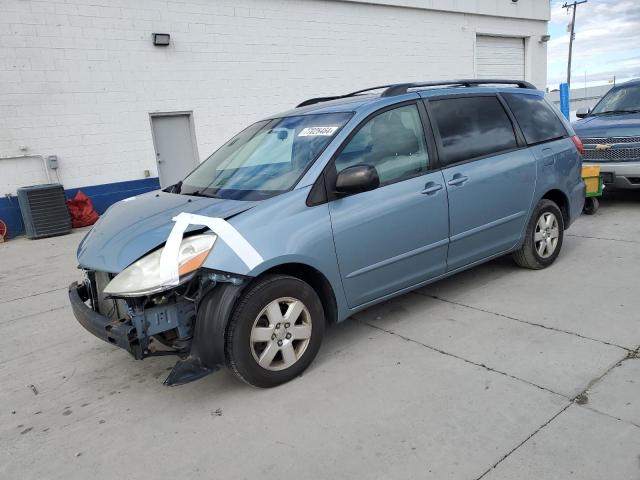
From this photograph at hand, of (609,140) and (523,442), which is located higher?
(609,140)

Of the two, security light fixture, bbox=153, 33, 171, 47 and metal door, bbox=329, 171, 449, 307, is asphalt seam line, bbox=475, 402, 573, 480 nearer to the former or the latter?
metal door, bbox=329, 171, 449, 307

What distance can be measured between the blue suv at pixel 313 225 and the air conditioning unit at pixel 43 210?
5729 millimetres

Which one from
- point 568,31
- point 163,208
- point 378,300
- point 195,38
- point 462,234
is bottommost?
point 378,300

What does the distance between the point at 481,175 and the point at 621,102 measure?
564 centimetres

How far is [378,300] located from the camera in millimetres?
3770

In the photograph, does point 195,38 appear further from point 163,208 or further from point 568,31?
point 568,31

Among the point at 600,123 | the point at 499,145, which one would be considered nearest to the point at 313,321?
the point at 499,145

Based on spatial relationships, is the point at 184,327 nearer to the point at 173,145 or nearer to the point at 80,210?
the point at 80,210

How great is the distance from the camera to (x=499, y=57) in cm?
1755

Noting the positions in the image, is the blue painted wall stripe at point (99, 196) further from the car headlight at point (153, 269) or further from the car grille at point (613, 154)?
the car grille at point (613, 154)

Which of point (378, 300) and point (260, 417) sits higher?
point (378, 300)

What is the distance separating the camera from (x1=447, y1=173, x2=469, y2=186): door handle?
405cm

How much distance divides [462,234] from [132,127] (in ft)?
25.6

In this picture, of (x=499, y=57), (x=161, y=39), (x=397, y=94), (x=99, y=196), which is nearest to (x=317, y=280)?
(x=397, y=94)
